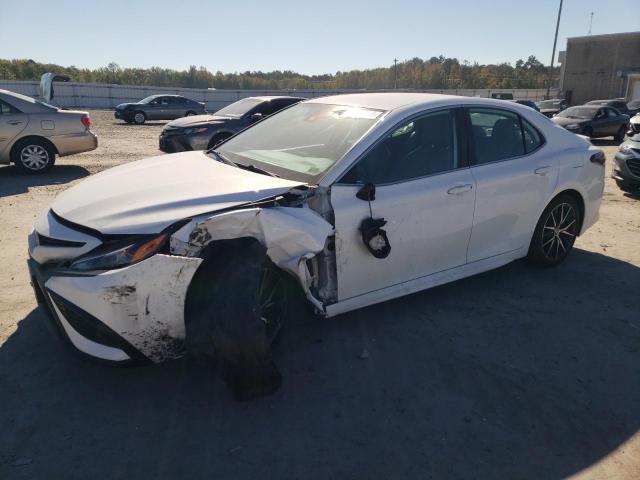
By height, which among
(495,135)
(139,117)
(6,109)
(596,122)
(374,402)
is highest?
(6,109)

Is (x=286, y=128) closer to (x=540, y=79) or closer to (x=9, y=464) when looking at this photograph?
(x=9, y=464)

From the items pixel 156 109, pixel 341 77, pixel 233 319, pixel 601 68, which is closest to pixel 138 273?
pixel 233 319

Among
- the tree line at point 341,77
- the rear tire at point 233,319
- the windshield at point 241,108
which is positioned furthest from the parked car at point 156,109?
the tree line at point 341,77

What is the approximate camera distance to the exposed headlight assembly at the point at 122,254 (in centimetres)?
261

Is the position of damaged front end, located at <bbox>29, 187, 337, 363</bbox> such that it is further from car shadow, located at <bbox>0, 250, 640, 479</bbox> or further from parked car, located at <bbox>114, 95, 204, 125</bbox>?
parked car, located at <bbox>114, 95, 204, 125</bbox>

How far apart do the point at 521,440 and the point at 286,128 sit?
2932mm

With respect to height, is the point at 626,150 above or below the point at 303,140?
below

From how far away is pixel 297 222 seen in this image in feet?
9.76

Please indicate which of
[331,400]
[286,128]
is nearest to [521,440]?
[331,400]

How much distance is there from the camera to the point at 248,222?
112 inches

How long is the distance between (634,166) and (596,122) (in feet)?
36.1

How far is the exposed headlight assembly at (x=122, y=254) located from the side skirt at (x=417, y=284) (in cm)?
122

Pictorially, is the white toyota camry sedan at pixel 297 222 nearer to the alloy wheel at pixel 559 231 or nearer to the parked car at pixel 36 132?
the alloy wheel at pixel 559 231

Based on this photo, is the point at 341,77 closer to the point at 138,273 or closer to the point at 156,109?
the point at 156,109
